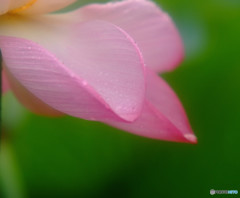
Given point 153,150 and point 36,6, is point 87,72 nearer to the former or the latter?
point 36,6

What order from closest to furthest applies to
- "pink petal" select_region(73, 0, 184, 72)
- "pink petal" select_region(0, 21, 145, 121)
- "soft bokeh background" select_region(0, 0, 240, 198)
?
"pink petal" select_region(0, 21, 145, 121)
"pink petal" select_region(73, 0, 184, 72)
"soft bokeh background" select_region(0, 0, 240, 198)

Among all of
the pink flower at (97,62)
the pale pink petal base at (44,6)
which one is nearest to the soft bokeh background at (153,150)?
the pink flower at (97,62)

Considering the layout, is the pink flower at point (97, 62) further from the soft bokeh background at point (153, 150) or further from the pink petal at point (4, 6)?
the soft bokeh background at point (153, 150)

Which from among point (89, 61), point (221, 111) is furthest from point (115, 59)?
point (221, 111)

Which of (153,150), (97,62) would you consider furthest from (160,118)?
(153,150)

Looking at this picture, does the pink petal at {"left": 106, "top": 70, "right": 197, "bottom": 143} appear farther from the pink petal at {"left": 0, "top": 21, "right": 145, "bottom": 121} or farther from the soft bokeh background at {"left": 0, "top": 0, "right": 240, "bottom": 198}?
the soft bokeh background at {"left": 0, "top": 0, "right": 240, "bottom": 198}

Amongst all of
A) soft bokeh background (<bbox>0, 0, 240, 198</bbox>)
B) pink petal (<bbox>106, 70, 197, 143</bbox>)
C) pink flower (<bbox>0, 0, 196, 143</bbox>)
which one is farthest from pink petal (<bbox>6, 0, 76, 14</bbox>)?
soft bokeh background (<bbox>0, 0, 240, 198</bbox>)

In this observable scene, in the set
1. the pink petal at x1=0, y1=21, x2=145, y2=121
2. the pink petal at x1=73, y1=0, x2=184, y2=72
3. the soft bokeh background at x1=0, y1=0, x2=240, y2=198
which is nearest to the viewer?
the pink petal at x1=0, y1=21, x2=145, y2=121
